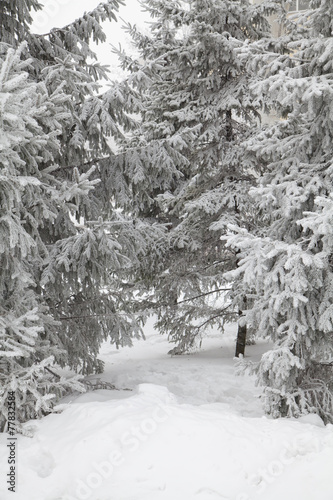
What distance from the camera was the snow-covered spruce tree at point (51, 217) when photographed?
165 inches

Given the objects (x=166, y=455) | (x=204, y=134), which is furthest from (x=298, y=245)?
(x=204, y=134)

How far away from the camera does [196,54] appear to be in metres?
8.43

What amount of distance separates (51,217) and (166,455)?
302cm

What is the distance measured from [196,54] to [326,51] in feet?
14.3

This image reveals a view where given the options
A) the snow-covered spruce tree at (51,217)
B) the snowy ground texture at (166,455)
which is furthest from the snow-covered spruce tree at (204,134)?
the snowy ground texture at (166,455)

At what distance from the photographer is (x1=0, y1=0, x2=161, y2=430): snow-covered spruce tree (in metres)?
A: 4.20

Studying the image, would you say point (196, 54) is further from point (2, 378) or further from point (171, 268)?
point (2, 378)

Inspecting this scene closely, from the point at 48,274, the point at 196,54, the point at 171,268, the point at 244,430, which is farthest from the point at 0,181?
the point at 196,54

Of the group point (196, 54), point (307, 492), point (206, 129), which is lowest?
point (307, 492)

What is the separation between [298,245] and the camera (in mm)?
4840

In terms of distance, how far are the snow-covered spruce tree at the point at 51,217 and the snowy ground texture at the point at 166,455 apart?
0.53m

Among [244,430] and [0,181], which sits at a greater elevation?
[0,181]

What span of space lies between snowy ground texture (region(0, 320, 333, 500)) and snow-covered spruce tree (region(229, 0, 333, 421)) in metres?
0.64

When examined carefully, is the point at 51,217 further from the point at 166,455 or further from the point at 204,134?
the point at 204,134
